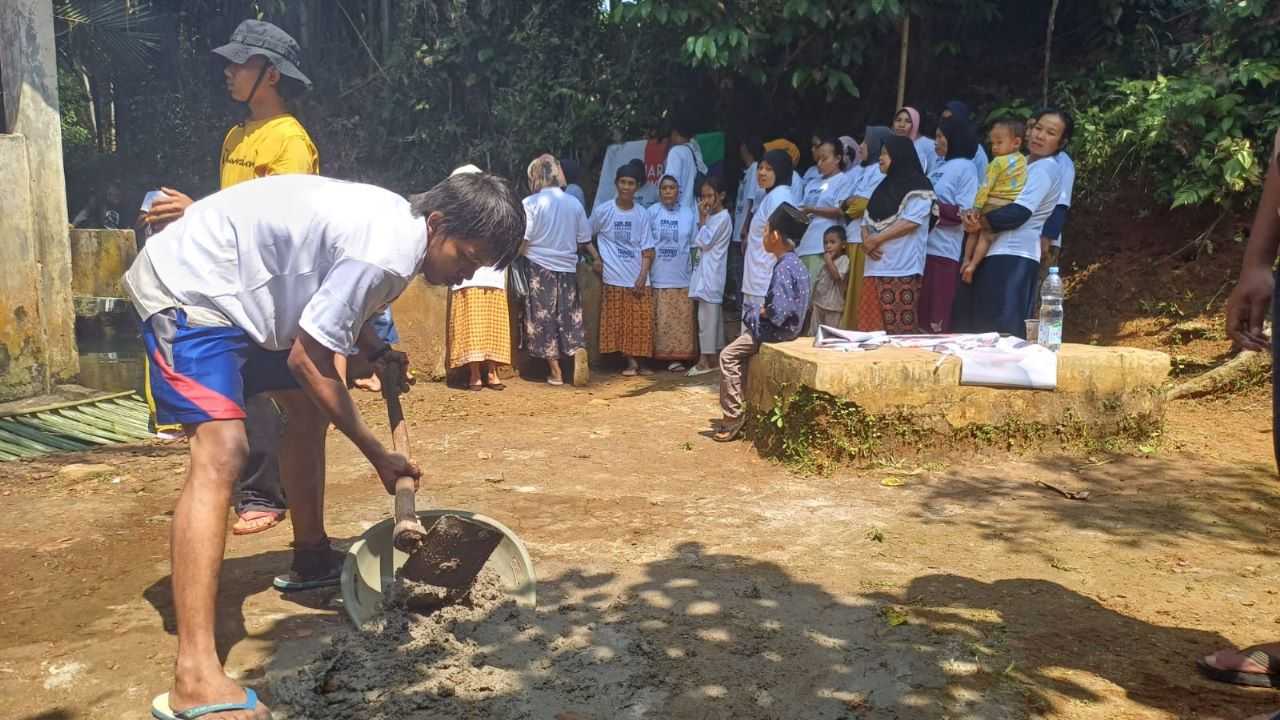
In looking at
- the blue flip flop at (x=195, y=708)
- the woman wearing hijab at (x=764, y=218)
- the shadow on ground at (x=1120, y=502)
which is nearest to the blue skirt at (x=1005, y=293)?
the shadow on ground at (x=1120, y=502)

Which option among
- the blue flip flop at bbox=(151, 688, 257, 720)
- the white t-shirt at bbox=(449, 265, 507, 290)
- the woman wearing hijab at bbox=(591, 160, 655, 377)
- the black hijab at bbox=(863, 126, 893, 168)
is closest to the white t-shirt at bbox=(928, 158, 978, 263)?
the black hijab at bbox=(863, 126, 893, 168)

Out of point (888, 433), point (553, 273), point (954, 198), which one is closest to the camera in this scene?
point (888, 433)

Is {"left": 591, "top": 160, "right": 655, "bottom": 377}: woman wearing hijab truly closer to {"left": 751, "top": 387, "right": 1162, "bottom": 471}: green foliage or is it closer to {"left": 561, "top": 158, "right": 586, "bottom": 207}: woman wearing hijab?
{"left": 561, "top": 158, "right": 586, "bottom": 207}: woman wearing hijab

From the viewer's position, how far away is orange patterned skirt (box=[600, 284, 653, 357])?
878cm

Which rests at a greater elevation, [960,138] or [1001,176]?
[960,138]

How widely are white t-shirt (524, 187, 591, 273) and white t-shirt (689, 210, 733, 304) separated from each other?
1057mm

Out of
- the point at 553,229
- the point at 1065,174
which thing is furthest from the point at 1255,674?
the point at 553,229

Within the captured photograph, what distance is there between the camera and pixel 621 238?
869 centimetres

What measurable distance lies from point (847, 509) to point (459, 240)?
2.44m

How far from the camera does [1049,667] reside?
290 cm

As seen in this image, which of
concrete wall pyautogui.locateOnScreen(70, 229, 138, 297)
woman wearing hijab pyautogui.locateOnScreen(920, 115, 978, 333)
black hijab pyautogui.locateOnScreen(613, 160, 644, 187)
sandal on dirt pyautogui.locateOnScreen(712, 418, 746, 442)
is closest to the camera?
sandal on dirt pyautogui.locateOnScreen(712, 418, 746, 442)

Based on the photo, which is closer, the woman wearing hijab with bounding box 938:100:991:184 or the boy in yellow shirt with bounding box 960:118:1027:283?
the boy in yellow shirt with bounding box 960:118:1027:283

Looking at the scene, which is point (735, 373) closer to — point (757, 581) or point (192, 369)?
point (757, 581)

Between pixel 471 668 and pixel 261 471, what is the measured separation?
1830 mm
